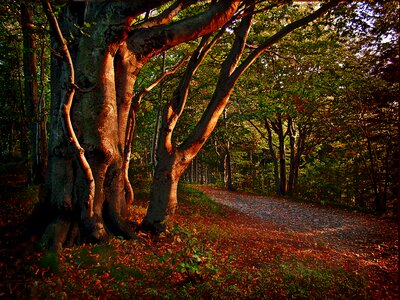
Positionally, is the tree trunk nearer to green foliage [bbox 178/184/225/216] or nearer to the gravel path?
green foliage [bbox 178/184/225/216]

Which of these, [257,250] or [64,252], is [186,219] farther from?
[64,252]

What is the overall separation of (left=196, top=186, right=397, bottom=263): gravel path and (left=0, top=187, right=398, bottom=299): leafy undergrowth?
5.01 feet

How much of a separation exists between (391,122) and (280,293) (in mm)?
10194

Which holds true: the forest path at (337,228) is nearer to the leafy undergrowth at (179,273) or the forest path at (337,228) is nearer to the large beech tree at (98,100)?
the leafy undergrowth at (179,273)

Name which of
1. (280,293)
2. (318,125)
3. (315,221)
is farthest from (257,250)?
(318,125)

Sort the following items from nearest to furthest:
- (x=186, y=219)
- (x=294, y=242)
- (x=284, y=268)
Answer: (x=284, y=268) < (x=294, y=242) < (x=186, y=219)

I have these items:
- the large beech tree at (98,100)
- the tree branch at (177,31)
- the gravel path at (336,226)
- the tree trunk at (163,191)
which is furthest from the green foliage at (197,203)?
the tree branch at (177,31)

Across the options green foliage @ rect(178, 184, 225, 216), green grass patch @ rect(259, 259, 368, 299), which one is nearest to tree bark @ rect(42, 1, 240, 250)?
green grass patch @ rect(259, 259, 368, 299)

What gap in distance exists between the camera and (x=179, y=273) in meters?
5.12

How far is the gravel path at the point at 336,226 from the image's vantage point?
8433 millimetres

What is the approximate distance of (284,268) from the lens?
5.88 meters

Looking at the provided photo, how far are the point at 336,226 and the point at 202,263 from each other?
841cm

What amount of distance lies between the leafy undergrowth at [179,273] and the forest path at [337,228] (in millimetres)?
1109

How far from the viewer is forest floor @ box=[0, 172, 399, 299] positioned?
4051 mm
